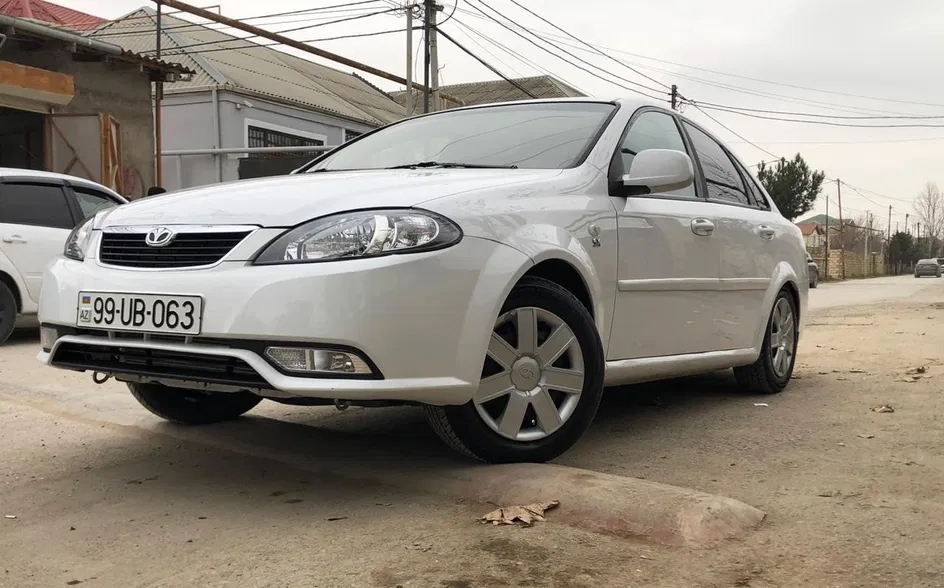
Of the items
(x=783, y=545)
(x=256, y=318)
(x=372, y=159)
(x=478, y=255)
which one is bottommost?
(x=783, y=545)

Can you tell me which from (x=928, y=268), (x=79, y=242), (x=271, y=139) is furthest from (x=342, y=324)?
(x=928, y=268)

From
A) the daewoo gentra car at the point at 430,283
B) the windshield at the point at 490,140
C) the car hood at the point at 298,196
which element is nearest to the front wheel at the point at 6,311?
the daewoo gentra car at the point at 430,283

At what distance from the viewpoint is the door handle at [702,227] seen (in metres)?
4.35

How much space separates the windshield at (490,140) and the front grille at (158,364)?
141cm

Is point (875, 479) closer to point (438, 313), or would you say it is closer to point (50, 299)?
point (438, 313)

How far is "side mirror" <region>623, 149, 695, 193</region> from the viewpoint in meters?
3.77

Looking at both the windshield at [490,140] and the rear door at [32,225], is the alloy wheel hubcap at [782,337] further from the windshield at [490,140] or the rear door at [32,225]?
the rear door at [32,225]

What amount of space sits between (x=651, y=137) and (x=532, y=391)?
171 cm

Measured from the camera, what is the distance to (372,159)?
14.0 ft

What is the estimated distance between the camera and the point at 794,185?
43562 millimetres

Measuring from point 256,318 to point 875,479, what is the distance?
7.39ft

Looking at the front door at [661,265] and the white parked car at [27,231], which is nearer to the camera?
the front door at [661,265]

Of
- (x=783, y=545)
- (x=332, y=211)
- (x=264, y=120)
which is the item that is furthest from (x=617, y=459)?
(x=264, y=120)

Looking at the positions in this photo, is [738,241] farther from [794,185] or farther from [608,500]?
[794,185]
